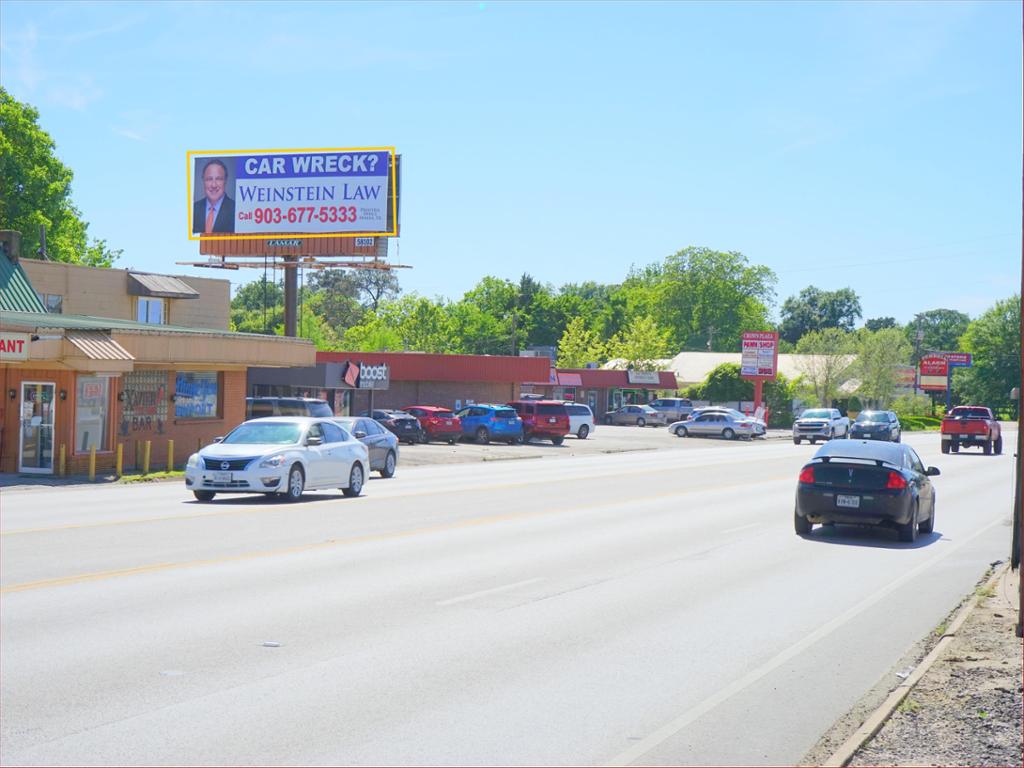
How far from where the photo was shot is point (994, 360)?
396ft

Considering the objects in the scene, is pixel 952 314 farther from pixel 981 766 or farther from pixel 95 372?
pixel 981 766

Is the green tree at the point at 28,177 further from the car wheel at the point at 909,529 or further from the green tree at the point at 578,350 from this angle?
the green tree at the point at 578,350

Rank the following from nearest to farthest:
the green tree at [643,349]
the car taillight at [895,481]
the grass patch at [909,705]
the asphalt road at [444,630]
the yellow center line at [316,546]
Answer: the asphalt road at [444,630]
the grass patch at [909,705]
the yellow center line at [316,546]
the car taillight at [895,481]
the green tree at [643,349]

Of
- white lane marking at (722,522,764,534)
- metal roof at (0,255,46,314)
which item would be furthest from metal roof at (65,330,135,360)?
white lane marking at (722,522,764,534)

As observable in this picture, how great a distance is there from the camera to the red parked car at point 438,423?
1983 inches

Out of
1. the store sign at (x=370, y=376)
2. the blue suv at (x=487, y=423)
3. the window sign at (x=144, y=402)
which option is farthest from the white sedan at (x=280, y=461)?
the blue suv at (x=487, y=423)

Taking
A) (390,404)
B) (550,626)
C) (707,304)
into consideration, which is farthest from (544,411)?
(707,304)

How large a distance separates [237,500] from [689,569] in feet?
35.1

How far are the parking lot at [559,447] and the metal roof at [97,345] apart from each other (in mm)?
11273

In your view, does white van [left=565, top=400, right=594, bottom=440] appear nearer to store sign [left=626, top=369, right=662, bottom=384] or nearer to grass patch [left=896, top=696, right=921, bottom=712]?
store sign [left=626, top=369, right=662, bottom=384]

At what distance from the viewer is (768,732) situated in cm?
738

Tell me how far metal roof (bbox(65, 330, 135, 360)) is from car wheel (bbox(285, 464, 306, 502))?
8.38m

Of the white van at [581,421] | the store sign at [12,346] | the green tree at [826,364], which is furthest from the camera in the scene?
the green tree at [826,364]

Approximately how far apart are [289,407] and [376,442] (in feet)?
16.8
